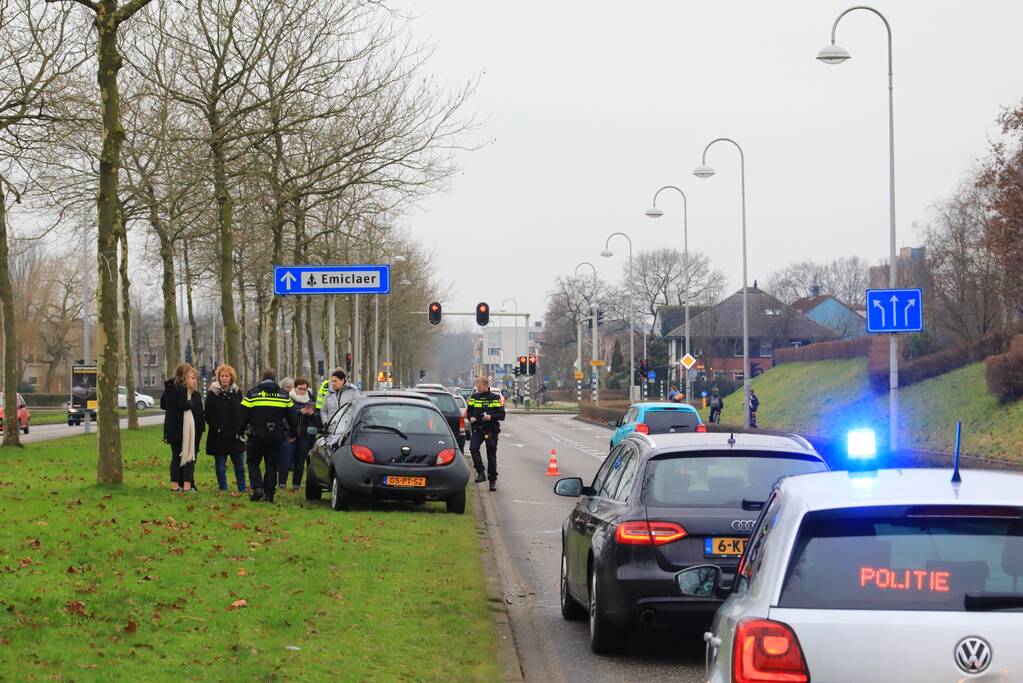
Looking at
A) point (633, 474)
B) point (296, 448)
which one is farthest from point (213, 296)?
point (633, 474)

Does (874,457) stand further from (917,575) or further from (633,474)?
(633,474)

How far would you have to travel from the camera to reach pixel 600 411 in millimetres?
69688

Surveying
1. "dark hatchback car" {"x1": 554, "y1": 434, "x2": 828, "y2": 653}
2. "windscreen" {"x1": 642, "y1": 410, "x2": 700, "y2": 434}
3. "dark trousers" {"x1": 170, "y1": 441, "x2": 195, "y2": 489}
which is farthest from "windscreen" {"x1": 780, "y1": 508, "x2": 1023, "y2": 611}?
"windscreen" {"x1": 642, "y1": 410, "x2": 700, "y2": 434}

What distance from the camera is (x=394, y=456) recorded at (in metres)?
18.0


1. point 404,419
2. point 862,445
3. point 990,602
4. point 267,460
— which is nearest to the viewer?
point 990,602

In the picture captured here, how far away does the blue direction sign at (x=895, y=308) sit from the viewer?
24.3m

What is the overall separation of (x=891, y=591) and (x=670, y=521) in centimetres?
437

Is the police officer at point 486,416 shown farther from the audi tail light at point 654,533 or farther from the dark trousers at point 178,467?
the audi tail light at point 654,533

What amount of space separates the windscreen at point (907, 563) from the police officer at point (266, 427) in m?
13.8

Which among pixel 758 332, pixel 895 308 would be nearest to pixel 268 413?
pixel 895 308

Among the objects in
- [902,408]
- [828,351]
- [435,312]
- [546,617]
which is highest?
[435,312]

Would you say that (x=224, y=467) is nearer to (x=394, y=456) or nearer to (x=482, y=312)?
(x=394, y=456)

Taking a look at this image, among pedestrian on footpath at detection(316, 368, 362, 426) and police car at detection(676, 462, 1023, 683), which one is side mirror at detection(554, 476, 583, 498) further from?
pedestrian on footpath at detection(316, 368, 362, 426)

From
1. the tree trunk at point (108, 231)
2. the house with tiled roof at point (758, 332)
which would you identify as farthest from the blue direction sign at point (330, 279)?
the house with tiled roof at point (758, 332)
